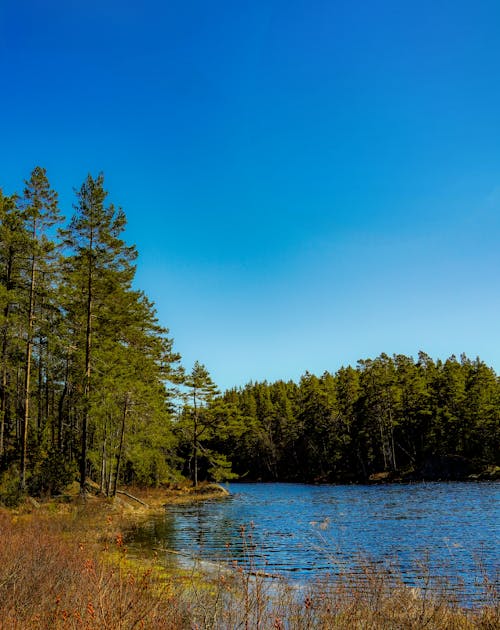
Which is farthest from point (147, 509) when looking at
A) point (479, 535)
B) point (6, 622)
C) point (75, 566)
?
point (6, 622)

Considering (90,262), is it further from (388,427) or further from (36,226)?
(388,427)

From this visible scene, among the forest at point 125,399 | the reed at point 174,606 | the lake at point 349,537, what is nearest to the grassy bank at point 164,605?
the reed at point 174,606

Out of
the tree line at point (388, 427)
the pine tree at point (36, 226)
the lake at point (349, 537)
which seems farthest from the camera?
the tree line at point (388, 427)

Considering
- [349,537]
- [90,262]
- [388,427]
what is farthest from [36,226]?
[388,427]

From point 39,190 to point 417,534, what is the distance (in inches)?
1020

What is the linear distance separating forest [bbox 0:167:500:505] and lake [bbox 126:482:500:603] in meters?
7.52

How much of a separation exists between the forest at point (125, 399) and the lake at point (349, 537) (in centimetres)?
752

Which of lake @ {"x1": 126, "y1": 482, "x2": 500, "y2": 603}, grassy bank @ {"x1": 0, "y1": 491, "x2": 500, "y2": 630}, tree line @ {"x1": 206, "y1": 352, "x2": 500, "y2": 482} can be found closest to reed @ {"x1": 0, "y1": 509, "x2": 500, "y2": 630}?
grassy bank @ {"x1": 0, "y1": 491, "x2": 500, "y2": 630}

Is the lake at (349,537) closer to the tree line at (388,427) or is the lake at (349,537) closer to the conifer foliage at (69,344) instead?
the conifer foliage at (69,344)

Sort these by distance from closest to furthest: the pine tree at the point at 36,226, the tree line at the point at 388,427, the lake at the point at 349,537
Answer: the lake at the point at 349,537, the pine tree at the point at 36,226, the tree line at the point at 388,427

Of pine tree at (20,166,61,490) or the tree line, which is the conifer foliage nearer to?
pine tree at (20,166,61,490)

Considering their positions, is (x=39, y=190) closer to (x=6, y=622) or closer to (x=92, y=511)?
(x=92, y=511)

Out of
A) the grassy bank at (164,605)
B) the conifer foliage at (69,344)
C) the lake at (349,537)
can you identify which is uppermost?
the conifer foliage at (69,344)

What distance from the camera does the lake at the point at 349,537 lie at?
1368 centimetres
